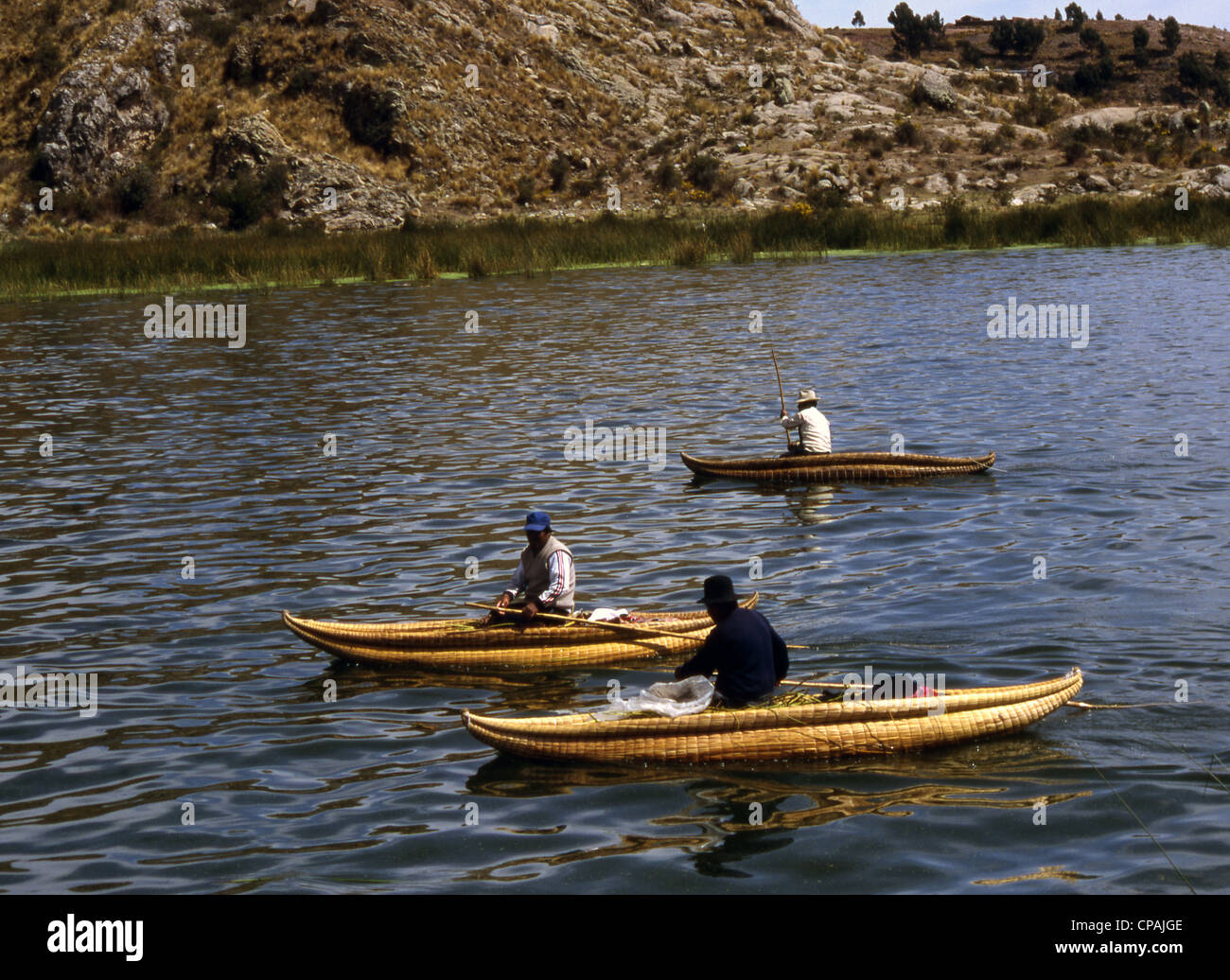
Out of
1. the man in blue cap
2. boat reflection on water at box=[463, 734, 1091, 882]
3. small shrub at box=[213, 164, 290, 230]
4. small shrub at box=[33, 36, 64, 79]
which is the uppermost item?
small shrub at box=[33, 36, 64, 79]

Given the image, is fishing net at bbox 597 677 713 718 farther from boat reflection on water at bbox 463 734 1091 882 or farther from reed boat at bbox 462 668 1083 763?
boat reflection on water at bbox 463 734 1091 882

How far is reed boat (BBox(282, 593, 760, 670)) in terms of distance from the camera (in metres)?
Result: 13.3

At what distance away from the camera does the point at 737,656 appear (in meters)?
10.9

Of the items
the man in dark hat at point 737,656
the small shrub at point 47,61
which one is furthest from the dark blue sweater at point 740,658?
the small shrub at point 47,61

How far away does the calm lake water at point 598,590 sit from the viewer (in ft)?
31.8

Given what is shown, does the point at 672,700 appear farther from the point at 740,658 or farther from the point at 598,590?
the point at 598,590

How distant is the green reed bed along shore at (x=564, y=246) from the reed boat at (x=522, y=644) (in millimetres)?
38571

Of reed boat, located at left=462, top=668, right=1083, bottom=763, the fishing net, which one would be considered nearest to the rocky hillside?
the fishing net

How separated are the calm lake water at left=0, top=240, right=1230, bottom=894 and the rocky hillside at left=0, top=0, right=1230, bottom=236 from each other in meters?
36.9

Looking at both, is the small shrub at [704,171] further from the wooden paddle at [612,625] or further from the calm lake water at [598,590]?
the wooden paddle at [612,625]

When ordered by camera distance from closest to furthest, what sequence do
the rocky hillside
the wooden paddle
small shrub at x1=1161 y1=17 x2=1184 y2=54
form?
the wooden paddle
the rocky hillside
small shrub at x1=1161 y1=17 x2=1184 y2=54

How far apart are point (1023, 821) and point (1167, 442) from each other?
14.0 metres

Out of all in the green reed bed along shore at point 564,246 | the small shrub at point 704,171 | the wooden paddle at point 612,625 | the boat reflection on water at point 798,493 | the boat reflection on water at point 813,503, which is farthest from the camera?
the small shrub at point 704,171

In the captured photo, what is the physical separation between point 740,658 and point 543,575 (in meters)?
3.32
